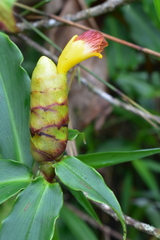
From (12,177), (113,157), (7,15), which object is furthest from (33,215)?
(7,15)

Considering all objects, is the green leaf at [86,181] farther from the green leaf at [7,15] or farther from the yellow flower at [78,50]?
the green leaf at [7,15]

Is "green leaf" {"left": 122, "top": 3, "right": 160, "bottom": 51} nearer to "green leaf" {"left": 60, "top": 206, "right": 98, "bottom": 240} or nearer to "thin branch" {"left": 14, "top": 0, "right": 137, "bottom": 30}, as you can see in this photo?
"thin branch" {"left": 14, "top": 0, "right": 137, "bottom": 30}

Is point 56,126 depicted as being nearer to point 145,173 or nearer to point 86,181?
point 86,181

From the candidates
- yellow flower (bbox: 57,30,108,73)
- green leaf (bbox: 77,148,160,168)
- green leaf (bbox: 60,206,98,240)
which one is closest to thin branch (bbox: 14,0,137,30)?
yellow flower (bbox: 57,30,108,73)

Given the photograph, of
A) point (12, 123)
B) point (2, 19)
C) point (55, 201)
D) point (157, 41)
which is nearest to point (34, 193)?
point (55, 201)

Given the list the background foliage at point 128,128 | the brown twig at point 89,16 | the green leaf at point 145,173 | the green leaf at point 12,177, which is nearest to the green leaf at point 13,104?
the green leaf at point 12,177

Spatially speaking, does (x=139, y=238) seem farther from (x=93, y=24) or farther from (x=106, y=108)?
(x=93, y=24)
